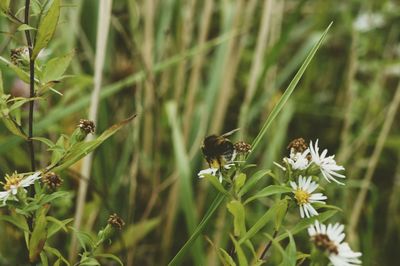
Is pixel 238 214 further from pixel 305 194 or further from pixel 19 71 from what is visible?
pixel 19 71

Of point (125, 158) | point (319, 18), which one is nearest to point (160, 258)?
point (125, 158)

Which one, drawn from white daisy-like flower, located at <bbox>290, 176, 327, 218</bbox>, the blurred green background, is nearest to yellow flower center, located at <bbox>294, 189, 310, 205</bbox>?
white daisy-like flower, located at <bbox>290, 176, 327, 218</bbox>

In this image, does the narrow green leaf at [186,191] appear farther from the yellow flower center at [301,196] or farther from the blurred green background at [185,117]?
the yellow flower center at [301,196]

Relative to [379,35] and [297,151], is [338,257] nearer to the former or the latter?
→ [297,151]

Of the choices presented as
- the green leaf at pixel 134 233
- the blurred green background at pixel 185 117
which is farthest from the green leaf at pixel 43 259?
the green leaf at pixel 134 233

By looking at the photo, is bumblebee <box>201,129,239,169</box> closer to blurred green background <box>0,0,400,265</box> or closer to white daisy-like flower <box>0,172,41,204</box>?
white daisy-like flower <box>0,172,41,204</box>

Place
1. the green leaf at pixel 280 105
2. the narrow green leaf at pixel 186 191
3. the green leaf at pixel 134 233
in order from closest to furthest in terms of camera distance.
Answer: the green leaf at pixel 280 105 → the narrow green leaf at pixel 186 191 → the green leaf at pixel 134 233
